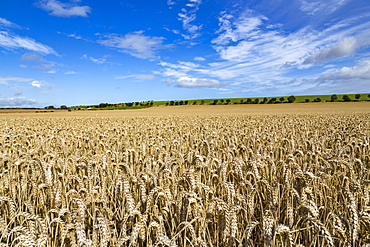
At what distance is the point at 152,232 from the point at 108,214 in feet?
2.37

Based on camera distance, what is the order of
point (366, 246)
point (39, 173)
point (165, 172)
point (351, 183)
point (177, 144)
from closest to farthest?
point (366, 246) < point (351, 183) < point (165, 172) < point (39, 173) < point (177, 144)

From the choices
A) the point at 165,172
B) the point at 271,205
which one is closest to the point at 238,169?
the point at 271,205

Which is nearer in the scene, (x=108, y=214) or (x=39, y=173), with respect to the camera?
(x=108, y=214)

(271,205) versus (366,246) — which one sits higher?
(366,246)

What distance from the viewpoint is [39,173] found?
4047 mm

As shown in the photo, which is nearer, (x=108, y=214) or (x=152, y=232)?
(x=152, y=232)

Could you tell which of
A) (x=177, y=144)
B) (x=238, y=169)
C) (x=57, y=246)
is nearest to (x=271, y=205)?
(x=238, y=169)

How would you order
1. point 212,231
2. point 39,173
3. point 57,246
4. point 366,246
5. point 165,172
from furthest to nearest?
1. point 39,173
2. point 165,172
3. point 212,231
4. point 57,246
5. point 366,246

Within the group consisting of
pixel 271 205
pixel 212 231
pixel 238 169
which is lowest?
pixel 212 231

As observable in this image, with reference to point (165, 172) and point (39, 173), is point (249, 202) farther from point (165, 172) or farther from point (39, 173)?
point (39, 173)

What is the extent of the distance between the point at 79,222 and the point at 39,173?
298cm

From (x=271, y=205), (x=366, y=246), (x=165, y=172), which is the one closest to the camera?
(x=366, y=246)

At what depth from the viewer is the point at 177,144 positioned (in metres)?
7.41

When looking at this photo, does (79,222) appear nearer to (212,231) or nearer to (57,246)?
(57,246)
